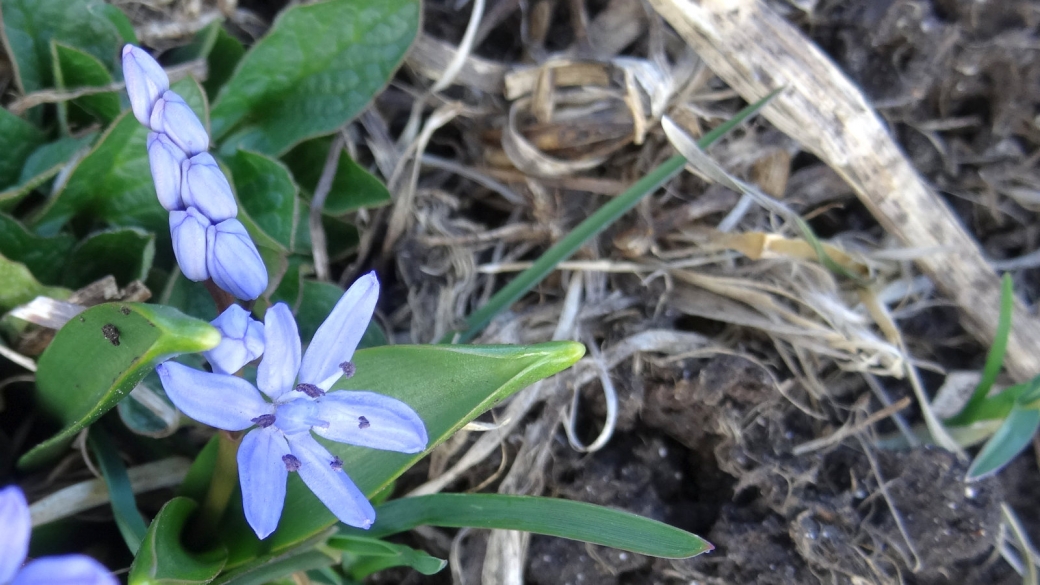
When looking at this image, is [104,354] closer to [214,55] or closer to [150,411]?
[150,411]

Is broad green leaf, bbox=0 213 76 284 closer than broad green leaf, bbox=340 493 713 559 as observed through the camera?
No

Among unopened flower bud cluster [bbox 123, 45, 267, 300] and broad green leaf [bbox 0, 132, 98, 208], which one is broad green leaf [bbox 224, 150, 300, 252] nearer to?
broad green leaf [bbox 0, 132, 98, 208]

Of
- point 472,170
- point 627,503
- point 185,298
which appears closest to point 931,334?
point 627,503

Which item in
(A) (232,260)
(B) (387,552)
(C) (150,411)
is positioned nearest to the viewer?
(A) (232,260)

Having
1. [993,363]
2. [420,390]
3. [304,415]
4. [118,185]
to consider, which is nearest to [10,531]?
[304,415]

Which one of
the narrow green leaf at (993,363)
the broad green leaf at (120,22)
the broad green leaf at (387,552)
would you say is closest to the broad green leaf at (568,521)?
the broad green leaf at (387,552)

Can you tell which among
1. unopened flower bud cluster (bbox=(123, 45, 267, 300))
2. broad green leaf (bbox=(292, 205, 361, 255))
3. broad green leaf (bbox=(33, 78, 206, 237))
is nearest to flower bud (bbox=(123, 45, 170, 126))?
unopened flower bud cluster (bbox=(123, 45, 267, 300))
